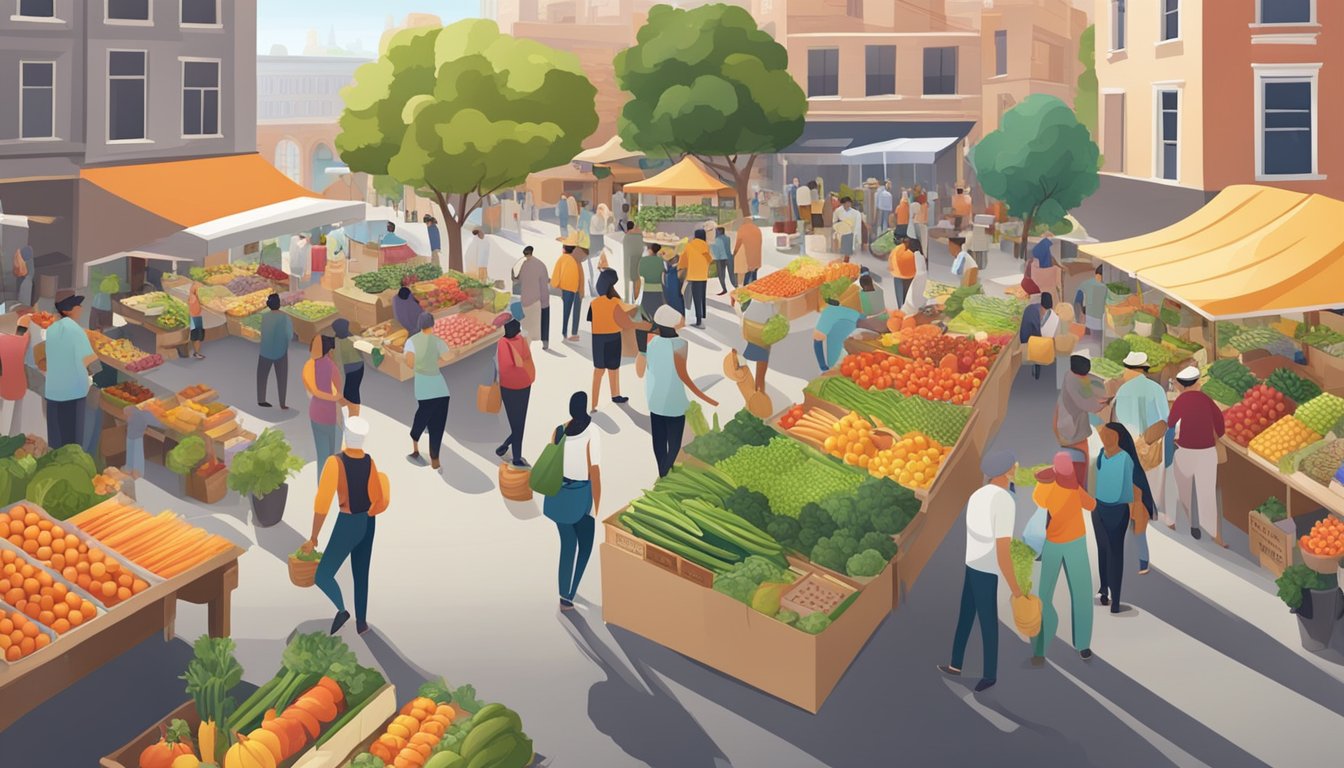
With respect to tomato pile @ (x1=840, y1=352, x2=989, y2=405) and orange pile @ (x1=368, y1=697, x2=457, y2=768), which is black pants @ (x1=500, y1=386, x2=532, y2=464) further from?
orange pile @ (x1=368, y1=697, x2=457, y2=768)

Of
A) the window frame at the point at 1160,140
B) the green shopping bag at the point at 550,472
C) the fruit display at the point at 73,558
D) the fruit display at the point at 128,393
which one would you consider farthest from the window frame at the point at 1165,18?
the fruit display at the point at 73,558

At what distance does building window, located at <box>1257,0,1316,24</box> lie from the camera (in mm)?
26531

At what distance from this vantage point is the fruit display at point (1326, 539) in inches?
412

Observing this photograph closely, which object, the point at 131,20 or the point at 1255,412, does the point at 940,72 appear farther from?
the point at 1255,412

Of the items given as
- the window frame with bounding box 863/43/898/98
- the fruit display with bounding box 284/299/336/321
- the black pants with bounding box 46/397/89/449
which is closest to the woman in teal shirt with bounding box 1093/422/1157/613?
the black pants with bounding box 46/397/89/449

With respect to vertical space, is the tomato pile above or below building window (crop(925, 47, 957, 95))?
below

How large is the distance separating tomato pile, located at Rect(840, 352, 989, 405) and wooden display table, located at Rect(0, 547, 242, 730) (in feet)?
24.0

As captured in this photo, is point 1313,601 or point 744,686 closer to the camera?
point 744,686

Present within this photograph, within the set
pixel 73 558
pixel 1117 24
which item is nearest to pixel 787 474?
pixel 73 558

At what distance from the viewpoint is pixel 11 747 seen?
9.20 m

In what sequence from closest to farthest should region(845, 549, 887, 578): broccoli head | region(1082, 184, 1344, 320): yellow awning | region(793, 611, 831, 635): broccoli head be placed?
1. region(793, 611, 831, 635): broccoli head
2. region(845, 549, 887, 578): broccoli head
3. region(1082, 184, 1344, 320): yellow awning

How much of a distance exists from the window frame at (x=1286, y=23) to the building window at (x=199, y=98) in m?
21.5

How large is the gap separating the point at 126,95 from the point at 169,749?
22.8 meters

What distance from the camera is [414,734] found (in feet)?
27.3
